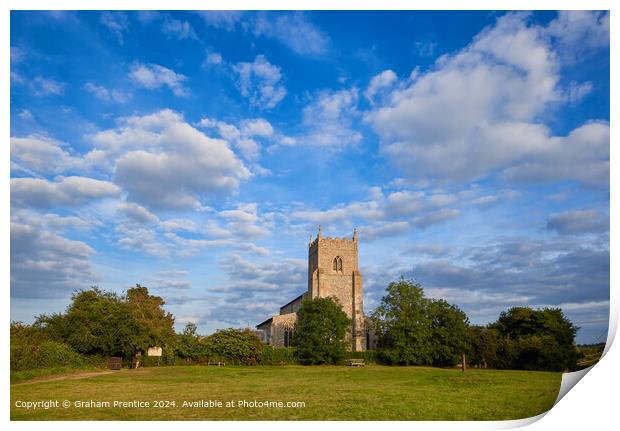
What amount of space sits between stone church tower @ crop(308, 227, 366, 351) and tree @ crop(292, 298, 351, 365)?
12954mm

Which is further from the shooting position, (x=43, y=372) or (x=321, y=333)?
(x=321, y=333)

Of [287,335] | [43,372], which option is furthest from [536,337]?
[43,372]

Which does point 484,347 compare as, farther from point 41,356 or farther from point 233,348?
point 41,356

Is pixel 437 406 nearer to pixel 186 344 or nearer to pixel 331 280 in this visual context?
pixel 186 344

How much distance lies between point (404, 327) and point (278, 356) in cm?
1105

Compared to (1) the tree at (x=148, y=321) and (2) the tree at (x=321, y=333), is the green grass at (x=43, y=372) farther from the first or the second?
(2) the tree at (x=321, y=333)

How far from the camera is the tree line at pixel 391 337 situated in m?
34.9

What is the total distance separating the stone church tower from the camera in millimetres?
55875

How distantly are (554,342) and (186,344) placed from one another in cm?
2868

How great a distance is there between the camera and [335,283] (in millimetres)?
57438

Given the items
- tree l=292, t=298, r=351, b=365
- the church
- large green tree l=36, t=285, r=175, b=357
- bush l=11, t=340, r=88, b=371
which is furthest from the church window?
bush l=11, t=340, r=88, b=371

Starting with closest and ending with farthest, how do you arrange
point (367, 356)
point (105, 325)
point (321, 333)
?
point (105, 325) → point (321, 333) → point (367, 356)

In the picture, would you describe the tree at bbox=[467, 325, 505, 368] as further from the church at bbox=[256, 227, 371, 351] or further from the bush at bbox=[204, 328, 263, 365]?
the bush at bbox=[204, 328, 263, 365]
